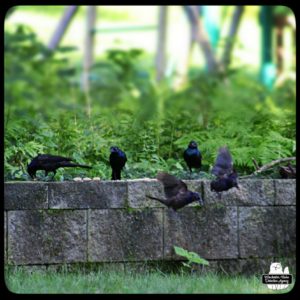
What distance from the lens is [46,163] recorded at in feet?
15.9

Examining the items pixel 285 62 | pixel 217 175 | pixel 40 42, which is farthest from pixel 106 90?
pixel 217 175

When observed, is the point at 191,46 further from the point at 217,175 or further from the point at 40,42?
the point at 217,175

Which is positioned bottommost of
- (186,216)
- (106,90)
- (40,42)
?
(186,216)

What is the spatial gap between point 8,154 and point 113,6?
1241mm

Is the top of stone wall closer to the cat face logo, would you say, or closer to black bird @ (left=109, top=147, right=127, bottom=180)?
black bird @ (left=109, top=147, right=127, bottom=180)

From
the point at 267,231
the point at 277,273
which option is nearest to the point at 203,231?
the point at 267,231

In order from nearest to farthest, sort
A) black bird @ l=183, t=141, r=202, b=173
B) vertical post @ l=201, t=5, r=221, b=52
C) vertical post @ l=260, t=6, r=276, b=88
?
black bird @ l=183, t=141, r=202, b=173 → vertical post @ l=201, t=5, r=221, b=52 → vertical post @ l=260, t=6, r=276, b=88

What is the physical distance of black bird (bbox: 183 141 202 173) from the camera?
5.02 metres

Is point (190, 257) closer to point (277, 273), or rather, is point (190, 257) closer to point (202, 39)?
point (277, 273)

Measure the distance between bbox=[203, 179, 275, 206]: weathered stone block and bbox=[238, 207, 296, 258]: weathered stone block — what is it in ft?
0.15

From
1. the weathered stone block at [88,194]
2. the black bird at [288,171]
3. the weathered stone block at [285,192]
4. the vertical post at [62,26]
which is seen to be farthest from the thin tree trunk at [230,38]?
the weathered stone block at [88,194]

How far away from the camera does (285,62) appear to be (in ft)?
23.7

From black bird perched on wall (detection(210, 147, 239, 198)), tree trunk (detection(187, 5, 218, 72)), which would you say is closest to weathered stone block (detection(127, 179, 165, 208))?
black bird perched on wall (detection(210, 147, 239, 198))

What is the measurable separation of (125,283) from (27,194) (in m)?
0.83
